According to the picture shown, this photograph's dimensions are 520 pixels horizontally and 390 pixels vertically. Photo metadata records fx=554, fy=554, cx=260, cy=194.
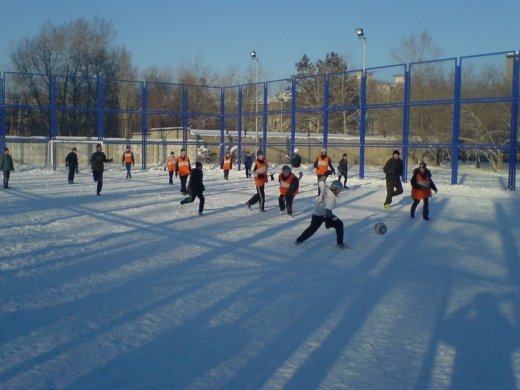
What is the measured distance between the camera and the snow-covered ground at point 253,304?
472 cm

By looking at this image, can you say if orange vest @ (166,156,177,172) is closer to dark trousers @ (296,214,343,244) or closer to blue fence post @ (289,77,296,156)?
blue fence post @ (289,77,296,156)

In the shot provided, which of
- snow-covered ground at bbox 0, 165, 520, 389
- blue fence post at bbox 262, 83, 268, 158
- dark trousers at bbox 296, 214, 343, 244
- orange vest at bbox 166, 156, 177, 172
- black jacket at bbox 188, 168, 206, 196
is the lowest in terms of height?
snow-covered ground at bbox 0, 165, 520, 389

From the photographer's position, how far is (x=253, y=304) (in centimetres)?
666

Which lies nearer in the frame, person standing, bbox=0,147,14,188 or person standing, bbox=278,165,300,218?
person standing, bbox=278,165,300,218

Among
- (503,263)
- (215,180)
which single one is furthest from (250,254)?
(215,180)

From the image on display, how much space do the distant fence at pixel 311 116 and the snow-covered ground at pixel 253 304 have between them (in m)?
13.7

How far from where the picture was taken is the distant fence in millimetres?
25688

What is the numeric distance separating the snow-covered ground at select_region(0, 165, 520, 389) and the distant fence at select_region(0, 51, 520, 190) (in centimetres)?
1372

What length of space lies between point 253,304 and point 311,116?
140ft

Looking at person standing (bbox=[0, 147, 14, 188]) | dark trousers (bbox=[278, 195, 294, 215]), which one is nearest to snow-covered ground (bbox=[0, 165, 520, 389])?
dark trousers (bbox=[278, 195, 294, 215])

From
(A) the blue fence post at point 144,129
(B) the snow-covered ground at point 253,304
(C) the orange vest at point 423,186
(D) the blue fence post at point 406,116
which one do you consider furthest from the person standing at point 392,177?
(A) the blue fence post at point 144,129

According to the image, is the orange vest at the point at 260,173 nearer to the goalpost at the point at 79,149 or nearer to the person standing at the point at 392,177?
the person standing at the point at 392,177

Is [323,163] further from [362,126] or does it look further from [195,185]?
[362,126]

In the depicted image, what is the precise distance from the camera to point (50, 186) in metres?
22.4
